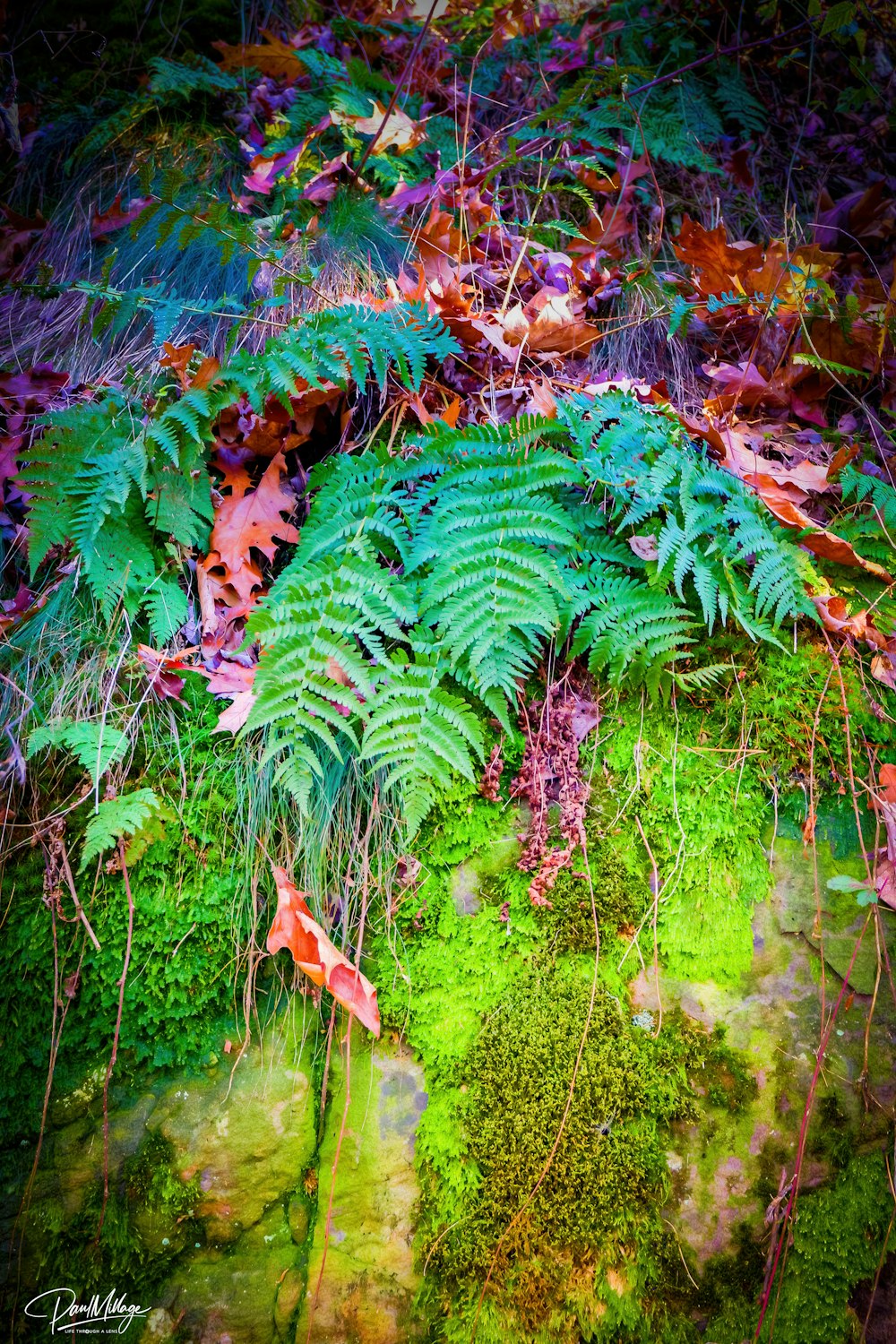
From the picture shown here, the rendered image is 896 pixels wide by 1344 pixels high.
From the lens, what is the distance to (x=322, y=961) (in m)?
2.12

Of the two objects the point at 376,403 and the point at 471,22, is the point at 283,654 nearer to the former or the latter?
the point at 376,403

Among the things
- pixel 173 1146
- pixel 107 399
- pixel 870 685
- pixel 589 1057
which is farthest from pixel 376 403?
pixel 173 1146

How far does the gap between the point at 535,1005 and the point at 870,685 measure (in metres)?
1.49

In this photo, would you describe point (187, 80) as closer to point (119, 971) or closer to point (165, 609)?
point (165, 609)

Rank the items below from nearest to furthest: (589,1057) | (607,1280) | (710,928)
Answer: (607,1280)
(589,1057)
(710,928)

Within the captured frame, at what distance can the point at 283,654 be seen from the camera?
207 cm

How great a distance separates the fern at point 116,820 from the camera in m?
2.12

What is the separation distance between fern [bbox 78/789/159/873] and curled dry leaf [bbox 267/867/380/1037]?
1.63 ft

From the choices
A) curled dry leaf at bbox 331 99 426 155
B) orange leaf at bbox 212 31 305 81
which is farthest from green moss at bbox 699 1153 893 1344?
orange leaf at bbox 212 31 305 81

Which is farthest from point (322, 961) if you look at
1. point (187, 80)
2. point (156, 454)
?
point (187, 80)

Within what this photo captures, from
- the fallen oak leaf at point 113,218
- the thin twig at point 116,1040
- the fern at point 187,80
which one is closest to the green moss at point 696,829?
the thin twig at point 116,1040

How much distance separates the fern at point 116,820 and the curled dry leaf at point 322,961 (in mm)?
498

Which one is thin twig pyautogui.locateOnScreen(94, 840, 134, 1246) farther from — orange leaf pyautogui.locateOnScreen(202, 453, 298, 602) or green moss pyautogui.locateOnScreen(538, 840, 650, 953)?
green moss pyautogui.locateOnScreen(538, 840, 650, 953)

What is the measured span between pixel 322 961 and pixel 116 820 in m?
0.74
